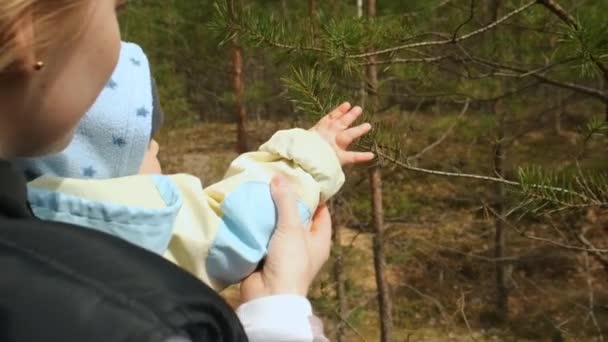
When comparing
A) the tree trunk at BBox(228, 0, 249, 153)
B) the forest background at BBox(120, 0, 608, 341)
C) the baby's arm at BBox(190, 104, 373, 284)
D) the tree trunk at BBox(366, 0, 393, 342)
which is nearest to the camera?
the baby's arm at BBox(190, 104, 373, 284)

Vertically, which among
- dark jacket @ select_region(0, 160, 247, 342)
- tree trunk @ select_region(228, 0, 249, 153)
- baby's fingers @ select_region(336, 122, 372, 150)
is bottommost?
tree trunk @ select_region(228, 0, 249, 153)

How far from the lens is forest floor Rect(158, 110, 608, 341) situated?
12.0 feet

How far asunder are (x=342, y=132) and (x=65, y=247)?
1.92 feet

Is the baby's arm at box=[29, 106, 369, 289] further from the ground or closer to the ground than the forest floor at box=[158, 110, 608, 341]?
further from the ground

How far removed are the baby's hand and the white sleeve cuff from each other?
29 cm

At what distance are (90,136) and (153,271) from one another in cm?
33

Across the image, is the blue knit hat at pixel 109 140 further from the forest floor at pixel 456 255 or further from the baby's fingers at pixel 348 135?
the forest floor at pixel 456 255

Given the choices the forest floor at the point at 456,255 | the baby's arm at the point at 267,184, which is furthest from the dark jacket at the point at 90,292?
the forest floor at the point at 456,255

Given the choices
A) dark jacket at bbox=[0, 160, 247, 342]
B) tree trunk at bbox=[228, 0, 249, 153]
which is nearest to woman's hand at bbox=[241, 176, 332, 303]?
dark jacket at bbox=[0, 160, 247, 342]

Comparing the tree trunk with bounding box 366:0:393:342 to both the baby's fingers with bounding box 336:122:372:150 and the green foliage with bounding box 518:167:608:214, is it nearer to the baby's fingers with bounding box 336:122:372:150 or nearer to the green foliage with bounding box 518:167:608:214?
the green foliage with bounding box 518:167:608:214

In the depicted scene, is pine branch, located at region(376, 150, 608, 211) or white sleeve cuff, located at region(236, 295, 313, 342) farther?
pine branch, located at region(376, 150, 608, 211)

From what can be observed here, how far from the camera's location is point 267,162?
88cm

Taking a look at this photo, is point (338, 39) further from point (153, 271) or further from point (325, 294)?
point (325, 294)

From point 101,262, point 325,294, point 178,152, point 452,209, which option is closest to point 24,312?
point 101,262
